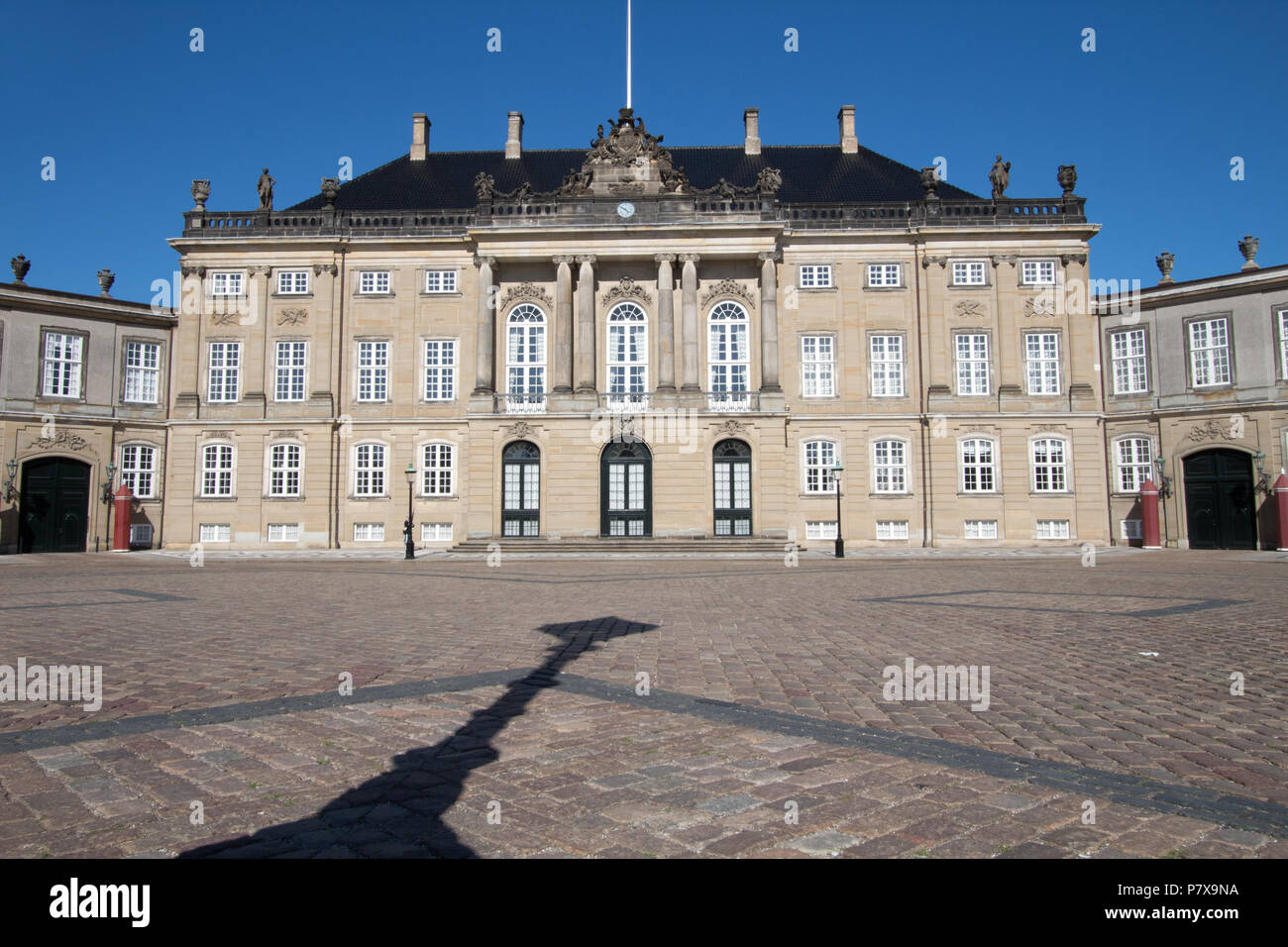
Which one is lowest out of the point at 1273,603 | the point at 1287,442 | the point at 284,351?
the point at 1273,603

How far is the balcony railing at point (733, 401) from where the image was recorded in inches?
1382

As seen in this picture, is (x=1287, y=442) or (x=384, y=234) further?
(x=384, y=234)

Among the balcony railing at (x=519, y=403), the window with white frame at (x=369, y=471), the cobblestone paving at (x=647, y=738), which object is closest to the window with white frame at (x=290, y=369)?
the window with white frame at (x=369, y=471)

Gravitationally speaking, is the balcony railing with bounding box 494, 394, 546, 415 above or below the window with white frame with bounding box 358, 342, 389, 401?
below

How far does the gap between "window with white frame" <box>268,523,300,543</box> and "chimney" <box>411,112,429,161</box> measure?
819 inches

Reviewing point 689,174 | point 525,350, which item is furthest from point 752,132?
point 525,350

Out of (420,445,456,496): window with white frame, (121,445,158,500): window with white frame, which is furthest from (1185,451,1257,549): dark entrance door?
(121,445,158,500): window with white frame

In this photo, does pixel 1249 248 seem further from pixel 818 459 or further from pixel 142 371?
pixel 142 371

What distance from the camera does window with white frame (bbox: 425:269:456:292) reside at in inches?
1487

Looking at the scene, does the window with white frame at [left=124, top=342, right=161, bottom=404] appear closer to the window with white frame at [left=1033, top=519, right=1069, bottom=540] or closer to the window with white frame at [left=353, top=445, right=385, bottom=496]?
the window with white frame at [left=353, top=445, right=385, bottom=496]
